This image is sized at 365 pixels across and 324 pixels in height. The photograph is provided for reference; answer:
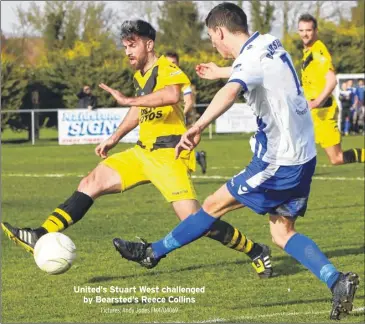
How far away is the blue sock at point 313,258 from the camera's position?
6586mm

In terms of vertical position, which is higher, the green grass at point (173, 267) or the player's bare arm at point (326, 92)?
the player's bare arm at point (326, 92)

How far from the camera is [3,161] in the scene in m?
25.3

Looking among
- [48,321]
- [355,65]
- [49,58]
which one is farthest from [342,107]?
[48,321]

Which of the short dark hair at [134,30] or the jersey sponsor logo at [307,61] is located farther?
the jersey sponsor logo at [307,61]

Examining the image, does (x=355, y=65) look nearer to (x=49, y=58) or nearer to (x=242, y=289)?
(x=49, y=58)

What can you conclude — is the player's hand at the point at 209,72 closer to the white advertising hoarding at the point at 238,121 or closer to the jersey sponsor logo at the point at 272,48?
the jersey sponsor logo at the point at 272,48

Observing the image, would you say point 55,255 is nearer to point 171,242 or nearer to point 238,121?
point 171,242

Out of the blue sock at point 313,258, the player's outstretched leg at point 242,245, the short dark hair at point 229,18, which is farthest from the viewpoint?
the player's outstretched leg at point 242,245

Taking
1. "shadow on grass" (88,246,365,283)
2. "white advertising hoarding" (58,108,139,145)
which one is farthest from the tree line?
"shadow on grass" (88,246,365,283)

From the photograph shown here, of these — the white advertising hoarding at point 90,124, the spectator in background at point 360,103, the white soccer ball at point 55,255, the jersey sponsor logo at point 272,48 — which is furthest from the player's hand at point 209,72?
the spectator in background at point 360,103

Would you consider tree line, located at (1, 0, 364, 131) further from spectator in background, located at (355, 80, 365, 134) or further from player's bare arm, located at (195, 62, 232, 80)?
player's bare arm, located at (195, 62, 232, 80)

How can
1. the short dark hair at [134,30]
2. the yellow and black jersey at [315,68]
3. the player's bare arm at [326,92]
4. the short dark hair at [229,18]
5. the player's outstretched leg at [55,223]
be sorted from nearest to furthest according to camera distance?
the short dark hair at [229,18]
the player's outstretched leg at [55,223]
the short dark hair at [134,30]
the player's bare arm at [326,92]
the yellow and black jersey at [315,68]

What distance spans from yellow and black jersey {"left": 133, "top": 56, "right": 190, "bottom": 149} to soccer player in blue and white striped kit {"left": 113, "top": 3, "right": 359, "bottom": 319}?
5.81 ft

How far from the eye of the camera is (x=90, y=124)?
3150cm
